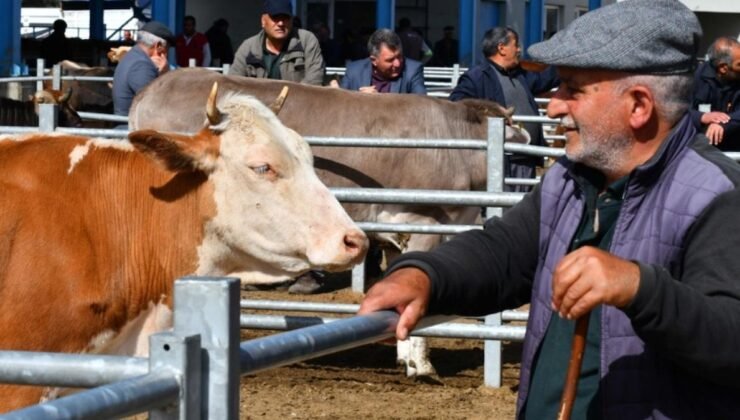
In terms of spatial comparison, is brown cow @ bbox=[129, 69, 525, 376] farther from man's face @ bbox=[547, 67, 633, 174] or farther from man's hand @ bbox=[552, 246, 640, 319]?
man's hand @ bbox=[552, 246, 640, 319]

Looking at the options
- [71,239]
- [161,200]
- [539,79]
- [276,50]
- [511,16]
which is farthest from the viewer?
[511,16]

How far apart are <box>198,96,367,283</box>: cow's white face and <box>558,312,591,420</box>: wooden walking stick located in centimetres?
245

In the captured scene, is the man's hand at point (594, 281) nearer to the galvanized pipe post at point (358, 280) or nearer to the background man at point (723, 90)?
the background man at point (723, 90)

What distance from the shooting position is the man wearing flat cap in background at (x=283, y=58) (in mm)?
9555

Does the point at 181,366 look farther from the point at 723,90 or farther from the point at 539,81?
the point at 539,81

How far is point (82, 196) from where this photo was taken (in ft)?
15.2

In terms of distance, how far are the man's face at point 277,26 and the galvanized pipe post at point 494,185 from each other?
2.71 meters

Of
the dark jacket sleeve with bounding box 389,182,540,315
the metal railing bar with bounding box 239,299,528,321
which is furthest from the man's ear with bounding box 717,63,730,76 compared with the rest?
the dark jacket sleeve with bounding box 389,182,540,315

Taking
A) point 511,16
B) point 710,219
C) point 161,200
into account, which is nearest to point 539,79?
point 161,200

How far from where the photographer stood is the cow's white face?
15.8ft

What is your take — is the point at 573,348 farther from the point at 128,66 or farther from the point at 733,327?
the point at 128,66

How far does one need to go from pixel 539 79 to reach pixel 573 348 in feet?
27.1

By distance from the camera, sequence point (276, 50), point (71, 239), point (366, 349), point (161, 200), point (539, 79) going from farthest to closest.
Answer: point (539, 79) → point (276, 50) → point (366, 349) → point (161, 200) → point (71, 239)

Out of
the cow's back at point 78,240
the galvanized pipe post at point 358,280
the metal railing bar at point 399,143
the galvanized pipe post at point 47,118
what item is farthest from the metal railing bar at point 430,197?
the galvanized pipe post at point 358,280
